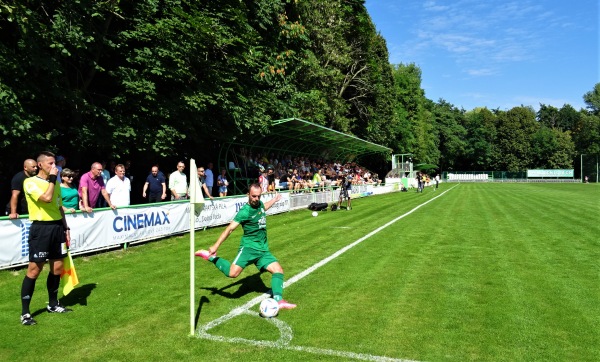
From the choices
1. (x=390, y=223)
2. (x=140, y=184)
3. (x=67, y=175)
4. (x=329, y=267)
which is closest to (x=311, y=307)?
(x=329, y=267)

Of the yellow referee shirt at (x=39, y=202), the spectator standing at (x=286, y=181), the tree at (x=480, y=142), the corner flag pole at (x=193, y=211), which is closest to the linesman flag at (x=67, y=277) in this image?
the yellow referee shirt at (x=39, y=202)

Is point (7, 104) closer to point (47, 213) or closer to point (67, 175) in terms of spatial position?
point (67, 175)

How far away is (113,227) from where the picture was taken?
10359 millimetres

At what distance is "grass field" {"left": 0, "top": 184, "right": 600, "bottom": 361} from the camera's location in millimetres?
4461

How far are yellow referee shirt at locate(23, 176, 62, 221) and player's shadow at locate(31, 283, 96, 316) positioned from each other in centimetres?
147

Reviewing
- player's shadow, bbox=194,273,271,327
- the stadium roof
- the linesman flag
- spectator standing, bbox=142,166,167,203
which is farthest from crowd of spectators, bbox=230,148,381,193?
the linesman flag

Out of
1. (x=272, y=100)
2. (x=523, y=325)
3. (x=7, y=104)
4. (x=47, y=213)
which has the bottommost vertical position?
(x=523, y=325)

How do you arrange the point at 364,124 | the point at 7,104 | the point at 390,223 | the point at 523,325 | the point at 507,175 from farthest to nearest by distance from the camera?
the point at 507,175
the point at 364,124
the point at 390,223
the point at 7,104
the point at 523,325

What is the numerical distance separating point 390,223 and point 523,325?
10.5 meters

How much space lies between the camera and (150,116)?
1433cm

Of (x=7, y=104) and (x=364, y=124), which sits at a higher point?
(x=364, y=124)

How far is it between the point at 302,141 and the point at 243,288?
21.9 meters

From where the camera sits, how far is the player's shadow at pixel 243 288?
21.8ft

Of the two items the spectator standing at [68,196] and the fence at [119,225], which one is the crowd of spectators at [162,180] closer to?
the spectator standing at [68,196]
